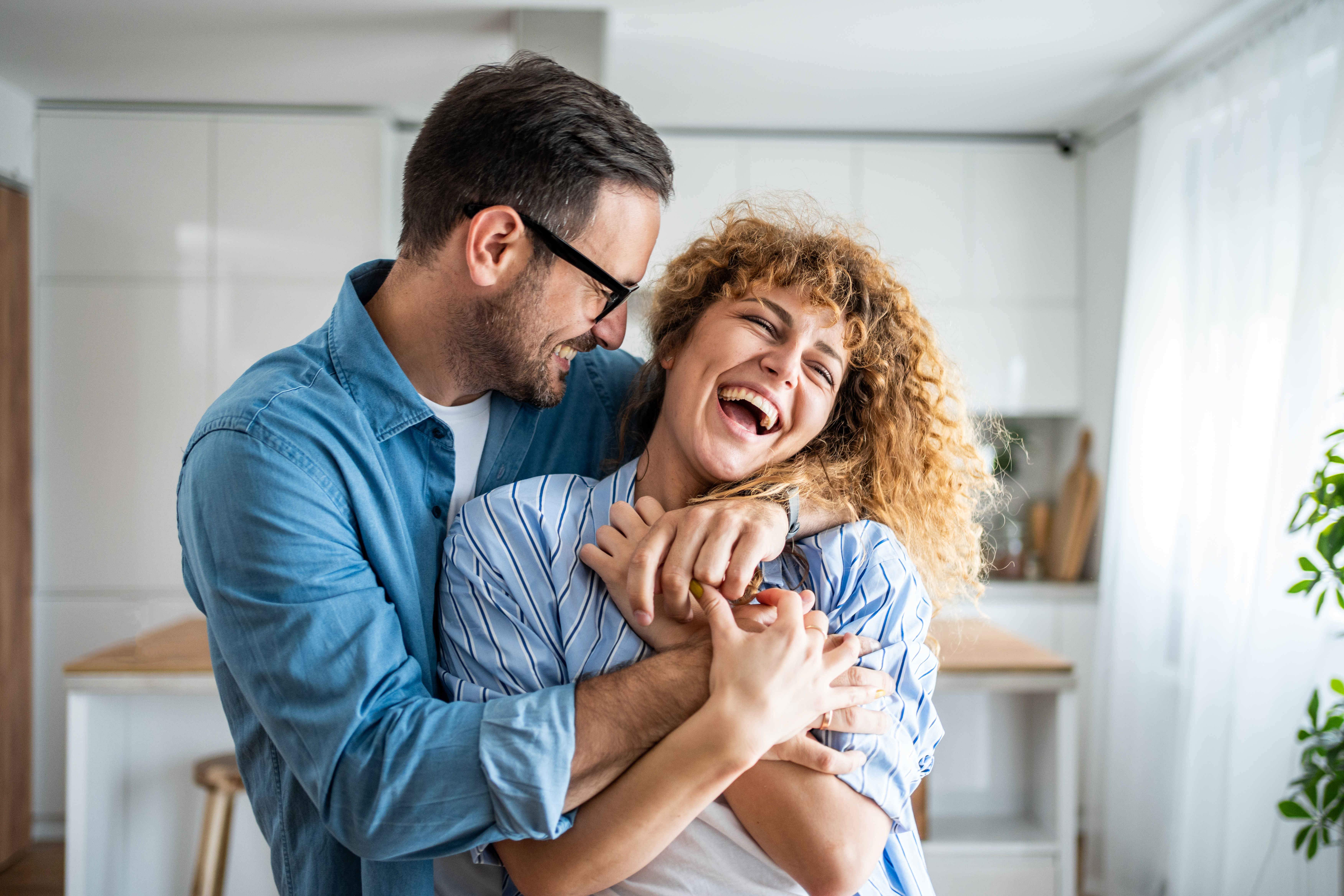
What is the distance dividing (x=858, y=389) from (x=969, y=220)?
3.23m

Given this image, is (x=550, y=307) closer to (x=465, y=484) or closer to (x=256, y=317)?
(x=465, y=484)

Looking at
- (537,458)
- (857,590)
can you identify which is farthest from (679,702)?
(537,458)

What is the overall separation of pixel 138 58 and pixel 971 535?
3.56 metres

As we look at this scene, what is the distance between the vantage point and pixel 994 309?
433 centimetres

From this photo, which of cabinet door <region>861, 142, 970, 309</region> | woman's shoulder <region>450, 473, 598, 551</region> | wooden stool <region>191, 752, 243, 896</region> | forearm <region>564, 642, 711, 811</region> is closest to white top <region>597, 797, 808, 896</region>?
forearm <region>564, 642, 711, 811</region>

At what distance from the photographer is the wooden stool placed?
8.27 ft

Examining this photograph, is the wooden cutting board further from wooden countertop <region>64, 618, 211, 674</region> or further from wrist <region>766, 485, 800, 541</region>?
wooden countertop <region>64, 618, 211, 674</region>

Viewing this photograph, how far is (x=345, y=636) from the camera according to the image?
1.03m

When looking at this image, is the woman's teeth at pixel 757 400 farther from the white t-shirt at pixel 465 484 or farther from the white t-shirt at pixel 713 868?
the white t-shirt at pixel 713 868

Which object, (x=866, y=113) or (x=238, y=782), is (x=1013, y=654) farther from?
(x=866, y=113)

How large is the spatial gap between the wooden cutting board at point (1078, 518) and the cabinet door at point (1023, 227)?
743 millimetres

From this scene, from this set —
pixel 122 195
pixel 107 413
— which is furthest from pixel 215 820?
pixel 122 195

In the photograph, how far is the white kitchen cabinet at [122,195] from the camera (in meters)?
3.95

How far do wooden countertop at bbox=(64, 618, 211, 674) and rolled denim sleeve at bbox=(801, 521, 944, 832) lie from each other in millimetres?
1846
